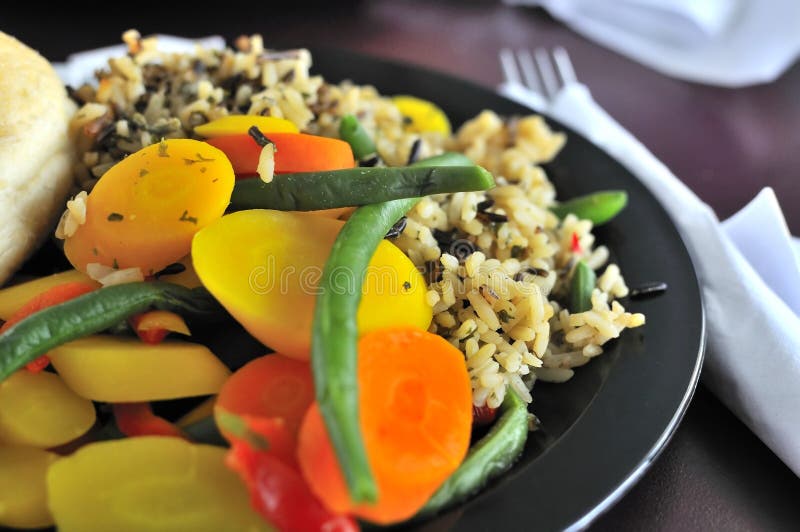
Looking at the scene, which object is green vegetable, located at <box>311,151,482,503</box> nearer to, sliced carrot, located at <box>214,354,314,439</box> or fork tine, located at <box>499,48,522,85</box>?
sliced carrot, located at <box>214,354,314,439</box>

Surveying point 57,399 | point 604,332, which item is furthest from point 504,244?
point 57,399

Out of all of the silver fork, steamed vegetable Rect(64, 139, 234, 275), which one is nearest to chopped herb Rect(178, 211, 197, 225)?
steamed vegetable Rect(64, 139, 234, 275)

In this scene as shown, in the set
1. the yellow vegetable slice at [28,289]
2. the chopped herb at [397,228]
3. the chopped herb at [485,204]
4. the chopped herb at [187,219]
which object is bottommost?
the chopped herb at [485,204]

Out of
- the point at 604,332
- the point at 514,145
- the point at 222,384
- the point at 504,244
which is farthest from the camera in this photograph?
the point at 514,145

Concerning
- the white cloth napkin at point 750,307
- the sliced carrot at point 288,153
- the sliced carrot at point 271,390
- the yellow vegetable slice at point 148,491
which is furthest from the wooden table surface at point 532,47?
the yellow vegetable slice at point 148,491

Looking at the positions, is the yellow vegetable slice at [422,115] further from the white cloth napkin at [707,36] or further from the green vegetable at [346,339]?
the white cloth napkin at [707,36]

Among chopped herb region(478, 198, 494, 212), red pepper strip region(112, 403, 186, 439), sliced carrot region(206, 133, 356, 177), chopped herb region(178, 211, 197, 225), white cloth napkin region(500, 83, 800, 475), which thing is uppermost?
sliced carrot region(206, 133, 356, 177)

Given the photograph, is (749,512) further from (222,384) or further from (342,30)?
(342,30)
